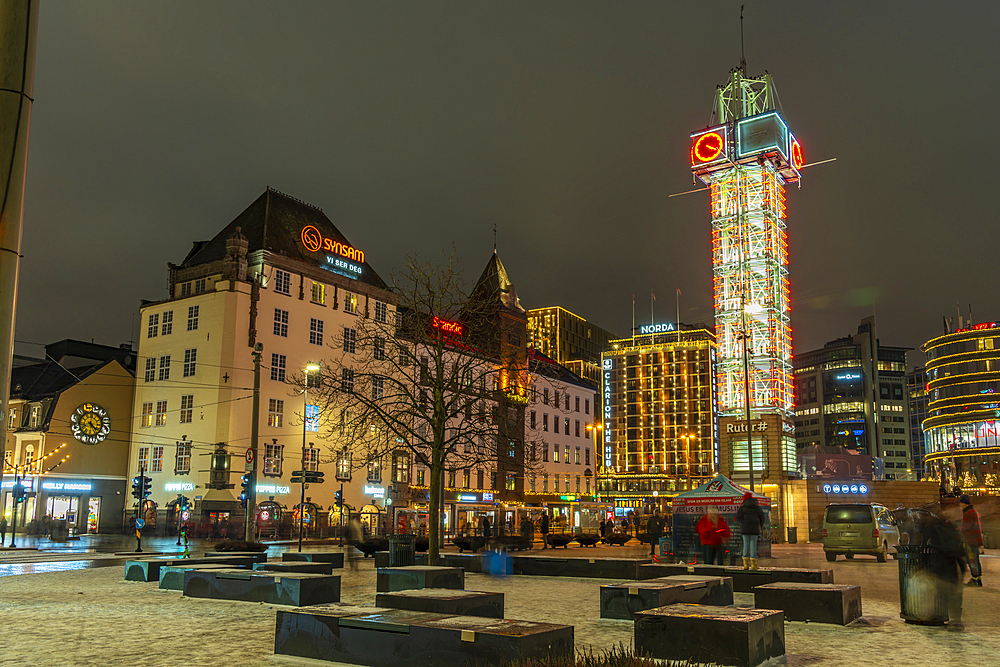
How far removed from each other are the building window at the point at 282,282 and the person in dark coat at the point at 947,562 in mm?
56885

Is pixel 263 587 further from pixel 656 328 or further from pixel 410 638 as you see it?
pixel 656 328

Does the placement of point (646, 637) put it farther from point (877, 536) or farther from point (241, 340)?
point (241, 340)

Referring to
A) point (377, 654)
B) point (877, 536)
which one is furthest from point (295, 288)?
point (377, 654)

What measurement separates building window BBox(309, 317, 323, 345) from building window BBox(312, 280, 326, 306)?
1.55 m

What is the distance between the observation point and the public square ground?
963 centimetres

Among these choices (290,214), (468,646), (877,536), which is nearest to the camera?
(468,646)

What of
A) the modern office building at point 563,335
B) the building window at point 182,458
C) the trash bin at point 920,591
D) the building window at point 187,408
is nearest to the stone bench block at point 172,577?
the trash bin at point 920,591

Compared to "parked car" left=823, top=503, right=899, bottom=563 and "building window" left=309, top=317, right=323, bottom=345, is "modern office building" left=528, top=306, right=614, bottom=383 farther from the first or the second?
"parked car" left=823, top=503, right=899, bottom=563

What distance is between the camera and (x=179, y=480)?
61.1 m

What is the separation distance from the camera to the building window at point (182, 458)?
60812mm

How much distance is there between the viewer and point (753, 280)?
266 feet

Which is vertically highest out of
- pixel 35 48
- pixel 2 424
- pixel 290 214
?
pixel 290 214

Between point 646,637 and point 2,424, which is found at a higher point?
point 2,424

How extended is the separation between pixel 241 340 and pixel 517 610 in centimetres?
5029
